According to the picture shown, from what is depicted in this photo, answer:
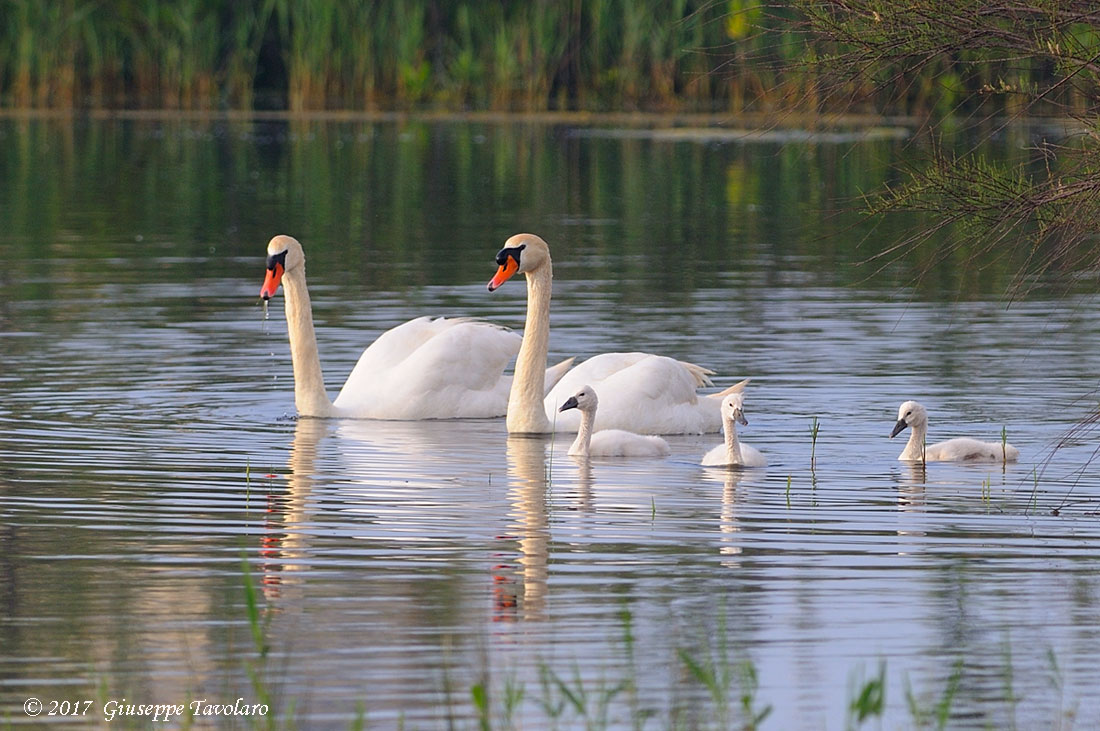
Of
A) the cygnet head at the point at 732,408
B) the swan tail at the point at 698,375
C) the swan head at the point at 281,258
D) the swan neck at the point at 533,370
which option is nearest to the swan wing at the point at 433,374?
the swan neck at the point at 533,370

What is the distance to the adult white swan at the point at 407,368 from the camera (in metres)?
12.2

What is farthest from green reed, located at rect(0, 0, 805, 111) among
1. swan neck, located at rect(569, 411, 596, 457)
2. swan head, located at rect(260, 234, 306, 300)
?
swan neck, located at rect(569, 411, 596, 457)

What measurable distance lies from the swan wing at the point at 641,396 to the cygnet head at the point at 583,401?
2.18 feet

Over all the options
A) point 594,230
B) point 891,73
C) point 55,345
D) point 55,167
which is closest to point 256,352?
point 55,345

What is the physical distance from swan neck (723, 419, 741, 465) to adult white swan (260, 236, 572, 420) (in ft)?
6.93

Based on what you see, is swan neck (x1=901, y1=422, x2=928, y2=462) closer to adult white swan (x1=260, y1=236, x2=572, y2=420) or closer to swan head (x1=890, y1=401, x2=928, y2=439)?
swan head (x1=890, y1=401, x2=928, y2=439)

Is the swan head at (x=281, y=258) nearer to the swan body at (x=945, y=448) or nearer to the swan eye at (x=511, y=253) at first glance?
the swan eye at (x=511, y=253)

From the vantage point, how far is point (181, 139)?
36906mm

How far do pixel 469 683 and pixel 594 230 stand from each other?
1744 cm

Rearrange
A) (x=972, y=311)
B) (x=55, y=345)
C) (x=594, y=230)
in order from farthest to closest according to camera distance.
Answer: (x=594, y=230)
(x=972, y=311)
(x=55, y=345)

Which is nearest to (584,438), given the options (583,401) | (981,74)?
(583,401)

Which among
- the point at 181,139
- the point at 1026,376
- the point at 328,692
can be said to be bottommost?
the point at 328,692

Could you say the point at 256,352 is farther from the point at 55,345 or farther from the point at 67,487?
the point at 67,487

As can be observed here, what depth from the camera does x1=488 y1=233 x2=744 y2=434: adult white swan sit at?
11562 mm
